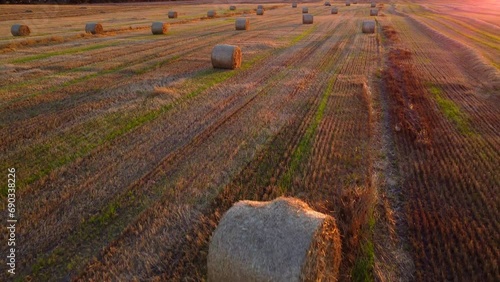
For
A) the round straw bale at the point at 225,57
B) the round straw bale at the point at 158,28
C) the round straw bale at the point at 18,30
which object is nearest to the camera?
the round straw bale at the point at 225,57

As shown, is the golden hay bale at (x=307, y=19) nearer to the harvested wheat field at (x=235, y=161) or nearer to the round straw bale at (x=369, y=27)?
the round straw bale at (x=369, y=27)

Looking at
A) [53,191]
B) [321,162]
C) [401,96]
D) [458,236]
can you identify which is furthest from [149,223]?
[401,96]

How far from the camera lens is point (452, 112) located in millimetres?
12062

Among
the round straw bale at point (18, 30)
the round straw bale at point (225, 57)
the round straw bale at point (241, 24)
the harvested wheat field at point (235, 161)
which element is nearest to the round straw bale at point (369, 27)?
the round straw bale at point (241, 24)

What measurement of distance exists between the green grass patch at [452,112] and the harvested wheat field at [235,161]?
0.08 m

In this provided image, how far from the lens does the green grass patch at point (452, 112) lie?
1079 cm

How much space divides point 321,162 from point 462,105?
282 inches

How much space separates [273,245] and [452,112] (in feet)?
32.8

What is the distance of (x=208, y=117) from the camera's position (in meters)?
11.4

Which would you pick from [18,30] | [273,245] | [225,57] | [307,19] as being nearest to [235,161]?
[273,245]

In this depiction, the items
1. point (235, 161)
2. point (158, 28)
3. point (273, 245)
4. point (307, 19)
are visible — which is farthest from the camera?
point (307, 19)

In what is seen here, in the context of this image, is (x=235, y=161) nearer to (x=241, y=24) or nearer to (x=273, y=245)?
(x=273, y=245)

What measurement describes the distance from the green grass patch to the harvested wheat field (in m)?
0.08

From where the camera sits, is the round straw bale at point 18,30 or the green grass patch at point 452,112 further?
the round straw bale at point 18,30
